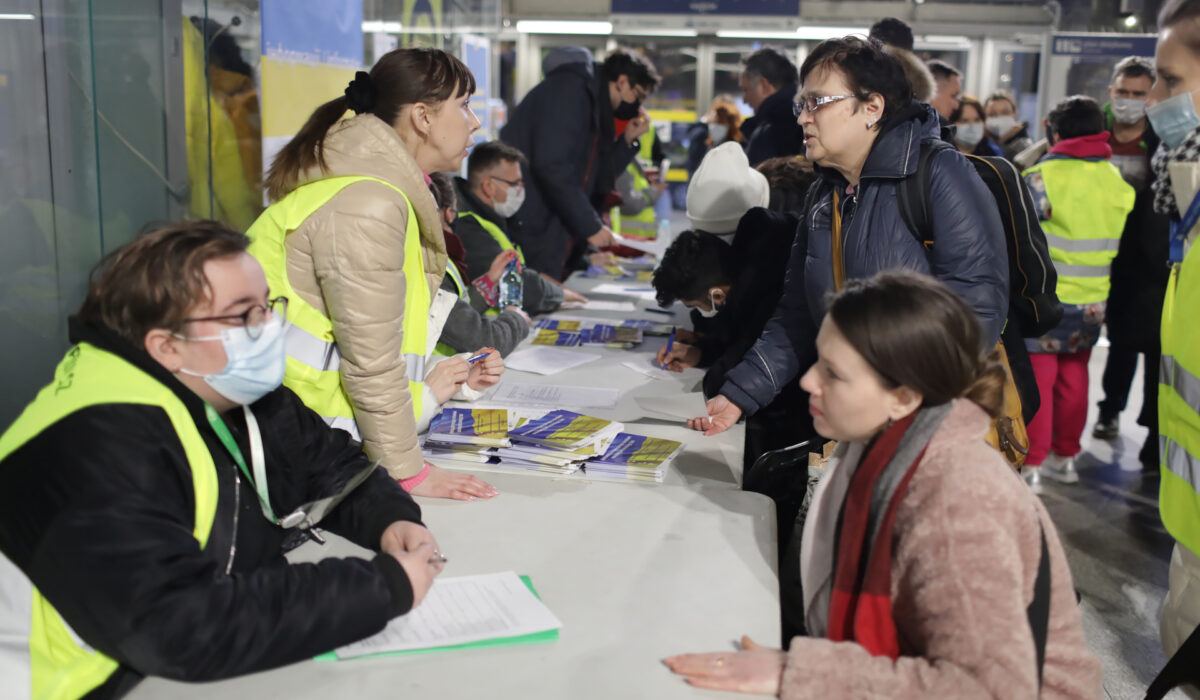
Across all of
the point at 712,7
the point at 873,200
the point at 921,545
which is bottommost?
the point at 921,545

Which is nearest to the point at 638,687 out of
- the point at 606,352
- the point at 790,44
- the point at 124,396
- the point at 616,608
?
the point at 616,608

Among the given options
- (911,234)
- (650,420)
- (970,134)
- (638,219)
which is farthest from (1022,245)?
(638,219)

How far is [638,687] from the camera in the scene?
113 centimetres

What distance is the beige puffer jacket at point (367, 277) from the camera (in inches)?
64.4

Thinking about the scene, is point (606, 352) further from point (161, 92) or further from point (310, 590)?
point (310, 590)

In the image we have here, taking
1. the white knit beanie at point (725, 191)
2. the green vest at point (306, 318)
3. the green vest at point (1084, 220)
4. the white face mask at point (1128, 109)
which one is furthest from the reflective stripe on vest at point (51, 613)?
the white face mask at point (1128, 109)

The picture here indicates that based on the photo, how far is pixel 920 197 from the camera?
1901 millimetres

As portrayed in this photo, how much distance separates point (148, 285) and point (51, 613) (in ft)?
1.28

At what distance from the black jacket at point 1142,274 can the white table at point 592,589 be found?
10.5 ft

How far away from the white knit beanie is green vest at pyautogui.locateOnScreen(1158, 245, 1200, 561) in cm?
148

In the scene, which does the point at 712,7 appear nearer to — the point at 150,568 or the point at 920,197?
the point at 920,197

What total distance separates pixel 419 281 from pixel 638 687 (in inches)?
38.1

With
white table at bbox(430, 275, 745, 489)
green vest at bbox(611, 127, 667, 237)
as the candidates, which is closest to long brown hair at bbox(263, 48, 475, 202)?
white table at bbox(430, 275, 745, 489)

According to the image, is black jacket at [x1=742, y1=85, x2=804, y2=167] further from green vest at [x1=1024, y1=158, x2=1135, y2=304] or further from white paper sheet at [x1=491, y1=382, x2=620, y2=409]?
white paper sheet at [x1=491, y1=382, x2=620, y2=409]
